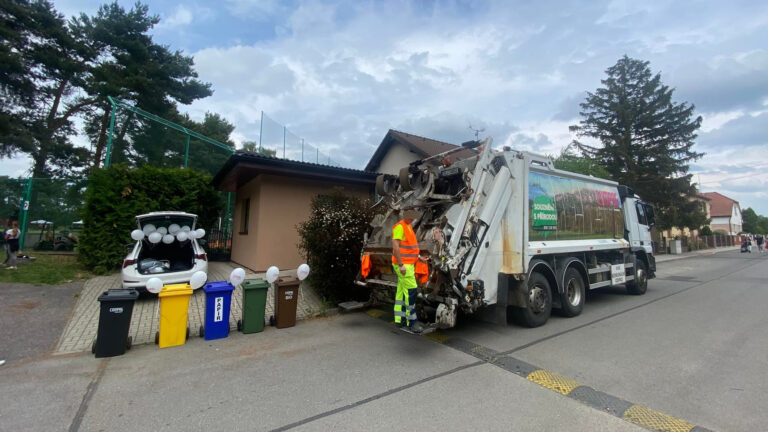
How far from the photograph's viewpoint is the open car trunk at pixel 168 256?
736 centimetres

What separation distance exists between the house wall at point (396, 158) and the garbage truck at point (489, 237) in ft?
36.0

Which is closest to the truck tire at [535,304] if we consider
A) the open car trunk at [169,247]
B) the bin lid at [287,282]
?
the bin lid at [287,282]

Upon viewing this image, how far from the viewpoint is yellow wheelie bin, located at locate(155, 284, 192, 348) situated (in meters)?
4.96

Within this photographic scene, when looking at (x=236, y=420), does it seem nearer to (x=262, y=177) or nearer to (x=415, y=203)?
(x=415, y=203)

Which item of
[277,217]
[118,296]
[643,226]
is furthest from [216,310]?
[643,226]

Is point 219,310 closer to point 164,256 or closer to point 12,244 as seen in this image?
point 164,256

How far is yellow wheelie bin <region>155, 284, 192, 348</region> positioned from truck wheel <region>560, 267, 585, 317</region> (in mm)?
6393

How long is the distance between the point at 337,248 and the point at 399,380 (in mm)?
3692

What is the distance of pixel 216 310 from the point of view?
534 centimetres

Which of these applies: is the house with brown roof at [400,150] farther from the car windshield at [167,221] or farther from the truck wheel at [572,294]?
the car windshield at [167,221]

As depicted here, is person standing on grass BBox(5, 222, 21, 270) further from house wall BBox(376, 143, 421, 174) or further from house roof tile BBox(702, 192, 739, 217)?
house roof tile BBox(702, 192, 739, 217)

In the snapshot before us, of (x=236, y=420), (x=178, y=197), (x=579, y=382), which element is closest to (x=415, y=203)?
(x=579, y=382)

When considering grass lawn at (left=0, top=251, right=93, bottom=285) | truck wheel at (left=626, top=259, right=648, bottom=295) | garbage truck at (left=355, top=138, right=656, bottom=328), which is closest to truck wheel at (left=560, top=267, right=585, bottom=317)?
garbage truck at (left=355, top=138, right=656, bottom=328)

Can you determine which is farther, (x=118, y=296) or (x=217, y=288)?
(x=217, y=288)
